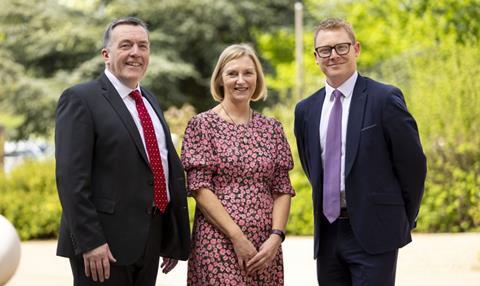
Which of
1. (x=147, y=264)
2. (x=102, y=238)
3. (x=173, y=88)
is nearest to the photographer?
(x=102, y=238)

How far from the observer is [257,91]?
15.5 feet

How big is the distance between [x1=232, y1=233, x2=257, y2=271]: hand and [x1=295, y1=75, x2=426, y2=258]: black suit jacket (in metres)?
0.56

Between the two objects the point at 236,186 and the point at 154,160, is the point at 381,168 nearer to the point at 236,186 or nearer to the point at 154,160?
the point at 236,186

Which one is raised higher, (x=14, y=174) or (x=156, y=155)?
(x=156, y=155)

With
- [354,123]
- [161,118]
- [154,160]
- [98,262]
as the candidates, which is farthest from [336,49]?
[98,262]

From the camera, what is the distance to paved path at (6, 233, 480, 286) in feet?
29.4

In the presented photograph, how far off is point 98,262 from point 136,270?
332 mm

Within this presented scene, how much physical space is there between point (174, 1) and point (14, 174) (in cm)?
1065

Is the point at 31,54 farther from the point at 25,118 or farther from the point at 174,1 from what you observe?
the point at 174,1

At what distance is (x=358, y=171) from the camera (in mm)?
4301

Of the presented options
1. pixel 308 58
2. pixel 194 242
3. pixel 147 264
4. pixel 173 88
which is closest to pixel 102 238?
pixel 147 264

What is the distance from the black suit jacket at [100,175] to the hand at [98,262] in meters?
0.04

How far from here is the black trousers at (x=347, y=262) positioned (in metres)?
4.29

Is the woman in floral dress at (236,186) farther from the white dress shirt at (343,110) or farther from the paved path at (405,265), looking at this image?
the paved path at (405,265)
